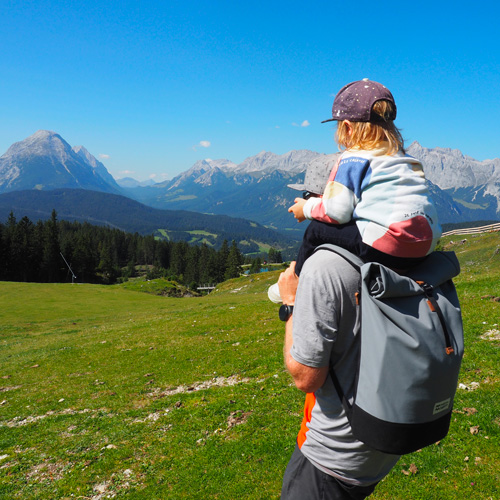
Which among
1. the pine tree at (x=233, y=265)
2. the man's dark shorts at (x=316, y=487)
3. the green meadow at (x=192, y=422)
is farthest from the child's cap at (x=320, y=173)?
the pine tree at (x=233, y=265)

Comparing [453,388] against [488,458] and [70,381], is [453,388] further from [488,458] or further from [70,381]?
[70,381]

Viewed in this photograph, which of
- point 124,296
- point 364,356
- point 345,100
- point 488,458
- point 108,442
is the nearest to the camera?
point 364,356

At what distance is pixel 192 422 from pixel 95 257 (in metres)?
125

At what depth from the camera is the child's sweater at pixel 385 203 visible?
8.08 ft

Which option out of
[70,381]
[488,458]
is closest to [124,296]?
[70,381]

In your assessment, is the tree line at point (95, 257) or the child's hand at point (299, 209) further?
the tree line at point (95, 257)

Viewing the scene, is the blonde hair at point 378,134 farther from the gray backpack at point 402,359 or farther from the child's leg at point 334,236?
the gray backpack at point 402,359

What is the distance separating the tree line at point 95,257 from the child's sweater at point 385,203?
11088 centimetres

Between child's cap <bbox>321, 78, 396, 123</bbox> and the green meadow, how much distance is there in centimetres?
657

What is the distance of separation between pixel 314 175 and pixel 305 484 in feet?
9.07

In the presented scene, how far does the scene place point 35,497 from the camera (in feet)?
24.3

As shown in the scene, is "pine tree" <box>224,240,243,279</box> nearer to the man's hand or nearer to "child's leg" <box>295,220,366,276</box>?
the man's hand

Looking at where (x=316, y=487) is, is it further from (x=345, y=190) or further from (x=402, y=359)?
(x=345, y=190)

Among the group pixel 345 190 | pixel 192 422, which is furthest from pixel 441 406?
pixel 192 422
